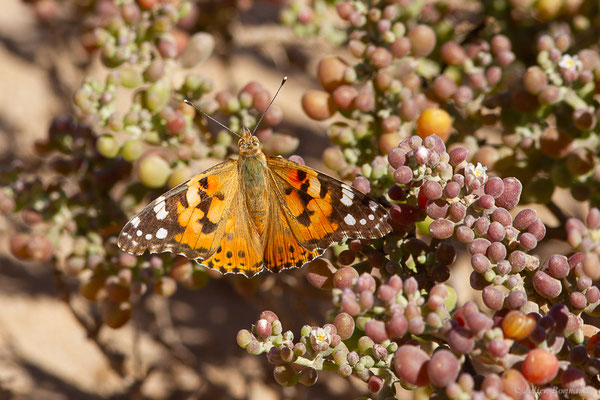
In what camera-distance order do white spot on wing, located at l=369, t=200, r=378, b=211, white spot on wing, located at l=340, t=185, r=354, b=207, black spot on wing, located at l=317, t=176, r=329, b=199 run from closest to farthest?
white spot on wing, located at l=369, t=200, r=378, b=211 < white spot on wing, located at l=340, t=185, r=354, b=207 < black spot on wing, located at l=317, t=176, r=329, b=199

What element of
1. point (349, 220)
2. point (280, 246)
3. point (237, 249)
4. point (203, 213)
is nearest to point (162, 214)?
point (203, 213)

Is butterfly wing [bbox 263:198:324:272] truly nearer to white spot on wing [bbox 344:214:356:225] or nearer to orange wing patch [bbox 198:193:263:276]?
orange wing patch [bbox 198:193:263:276]

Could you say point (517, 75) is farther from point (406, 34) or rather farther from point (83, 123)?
point (83, 123)

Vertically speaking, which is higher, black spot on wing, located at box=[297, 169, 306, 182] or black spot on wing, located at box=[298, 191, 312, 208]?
black spot on wing, located at box=[297, 169, 306, 182]

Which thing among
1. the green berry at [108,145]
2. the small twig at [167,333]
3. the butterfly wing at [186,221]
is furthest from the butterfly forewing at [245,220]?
the small twig at [167,333]

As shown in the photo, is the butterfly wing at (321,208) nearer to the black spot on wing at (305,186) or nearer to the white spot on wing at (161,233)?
the black spot on wing at (305,186)

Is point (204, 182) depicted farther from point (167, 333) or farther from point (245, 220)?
point (167, 333)

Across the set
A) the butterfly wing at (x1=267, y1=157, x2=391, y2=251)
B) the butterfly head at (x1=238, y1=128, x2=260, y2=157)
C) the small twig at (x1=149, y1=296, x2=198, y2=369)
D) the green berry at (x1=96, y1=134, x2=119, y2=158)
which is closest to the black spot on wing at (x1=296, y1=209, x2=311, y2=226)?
the butterfly wing at (x1=267, y1=157, x2=391, y2=251)
